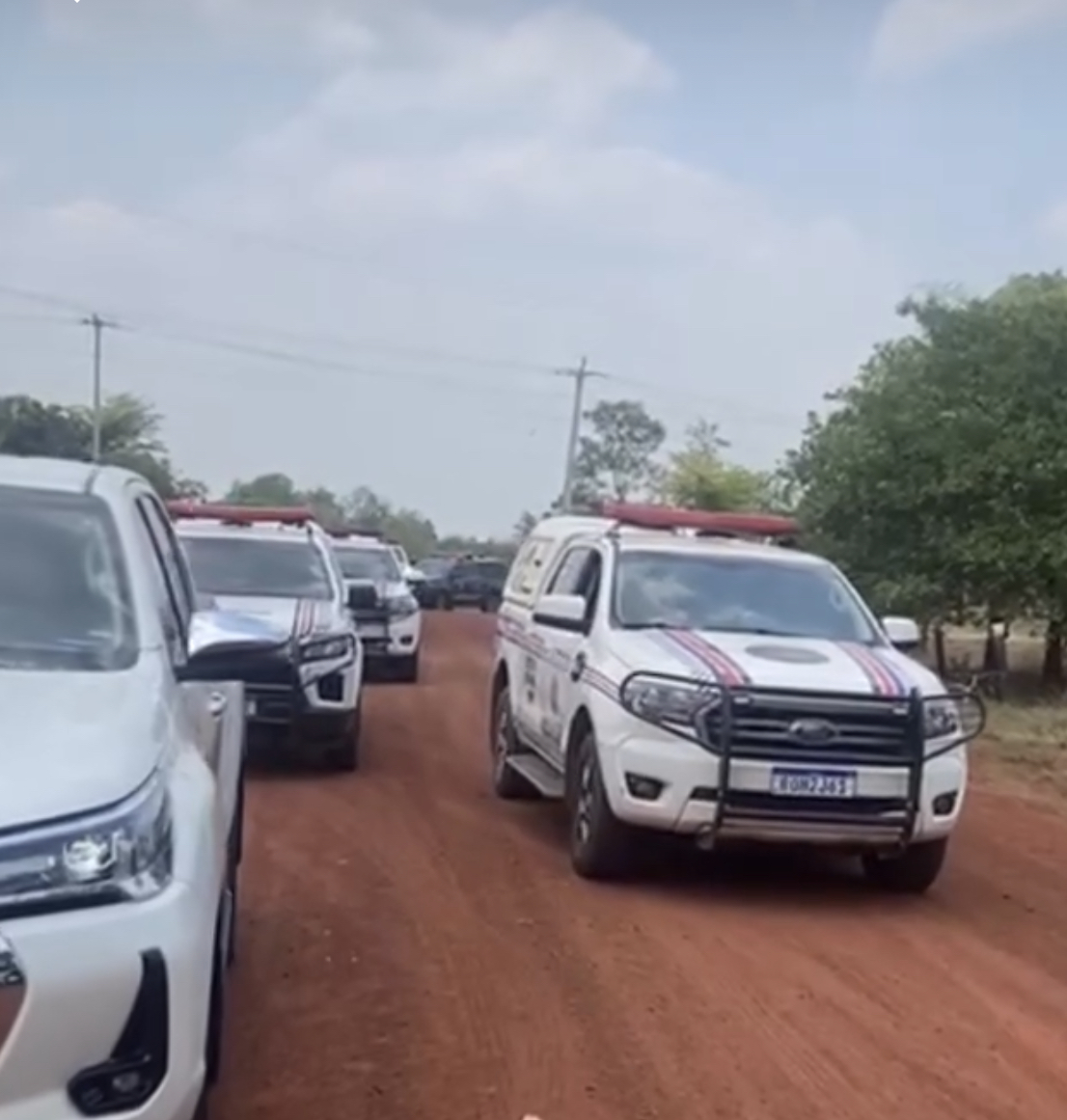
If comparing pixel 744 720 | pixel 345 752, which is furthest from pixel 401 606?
pixel 744 720

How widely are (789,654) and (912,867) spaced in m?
1.18

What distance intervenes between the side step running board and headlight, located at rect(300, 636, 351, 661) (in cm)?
159

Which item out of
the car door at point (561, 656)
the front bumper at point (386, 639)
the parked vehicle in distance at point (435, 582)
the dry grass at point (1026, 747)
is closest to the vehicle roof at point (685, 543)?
the car door at point (561, 656)

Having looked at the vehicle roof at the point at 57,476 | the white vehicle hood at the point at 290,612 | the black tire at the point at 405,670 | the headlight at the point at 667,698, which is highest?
the vehicle roof at the point at 57,476

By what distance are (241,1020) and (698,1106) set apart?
5.27ft

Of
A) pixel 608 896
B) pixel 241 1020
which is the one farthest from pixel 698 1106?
pixel 608 896

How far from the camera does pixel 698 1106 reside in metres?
5.34

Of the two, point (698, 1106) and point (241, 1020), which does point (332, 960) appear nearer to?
point (241, 1020)

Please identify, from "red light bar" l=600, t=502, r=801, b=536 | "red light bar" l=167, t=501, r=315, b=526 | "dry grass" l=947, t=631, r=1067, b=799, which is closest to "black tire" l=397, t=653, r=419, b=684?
"red light bar" l=167, t=501, r=315, b=526

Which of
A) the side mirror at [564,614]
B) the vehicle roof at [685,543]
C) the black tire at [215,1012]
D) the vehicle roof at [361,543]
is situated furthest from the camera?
the vehicle roof at [361,543]

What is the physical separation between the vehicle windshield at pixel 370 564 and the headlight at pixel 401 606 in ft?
2.11

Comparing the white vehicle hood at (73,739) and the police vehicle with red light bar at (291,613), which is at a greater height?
the white vehicle hood at (73,739)

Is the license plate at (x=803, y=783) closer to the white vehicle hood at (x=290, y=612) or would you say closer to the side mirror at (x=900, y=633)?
the side mirror at (x=900, y=633)

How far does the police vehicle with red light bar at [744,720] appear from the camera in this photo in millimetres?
8281
